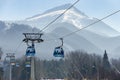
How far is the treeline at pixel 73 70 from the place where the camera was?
103125 mm

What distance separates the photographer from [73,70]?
11075 centimetres

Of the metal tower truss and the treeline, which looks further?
the treeline

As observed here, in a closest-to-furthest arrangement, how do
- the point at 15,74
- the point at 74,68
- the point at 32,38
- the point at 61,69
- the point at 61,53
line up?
the point at 61,53
the point at 32,38
the point at 74,68
the point at 15,74
the point at 61,69

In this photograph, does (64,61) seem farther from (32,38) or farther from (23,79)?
(32,38)

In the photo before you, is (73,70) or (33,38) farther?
(73,70)

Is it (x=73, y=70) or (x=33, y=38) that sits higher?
(x=33, y=38)

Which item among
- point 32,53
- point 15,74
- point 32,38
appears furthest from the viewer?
point 15,74

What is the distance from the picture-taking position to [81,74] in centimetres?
10219

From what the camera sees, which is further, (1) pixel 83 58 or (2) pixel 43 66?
(2) pixel 43 66

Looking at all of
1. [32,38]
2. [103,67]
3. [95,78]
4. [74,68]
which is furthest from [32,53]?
[103,67]

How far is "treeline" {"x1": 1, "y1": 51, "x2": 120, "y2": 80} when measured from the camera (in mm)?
103125

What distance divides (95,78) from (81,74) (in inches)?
208

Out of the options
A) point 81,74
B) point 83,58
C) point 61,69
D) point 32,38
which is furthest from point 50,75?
point 32,38

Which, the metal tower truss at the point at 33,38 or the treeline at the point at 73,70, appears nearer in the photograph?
the metal tower truss at the point at 33,38
